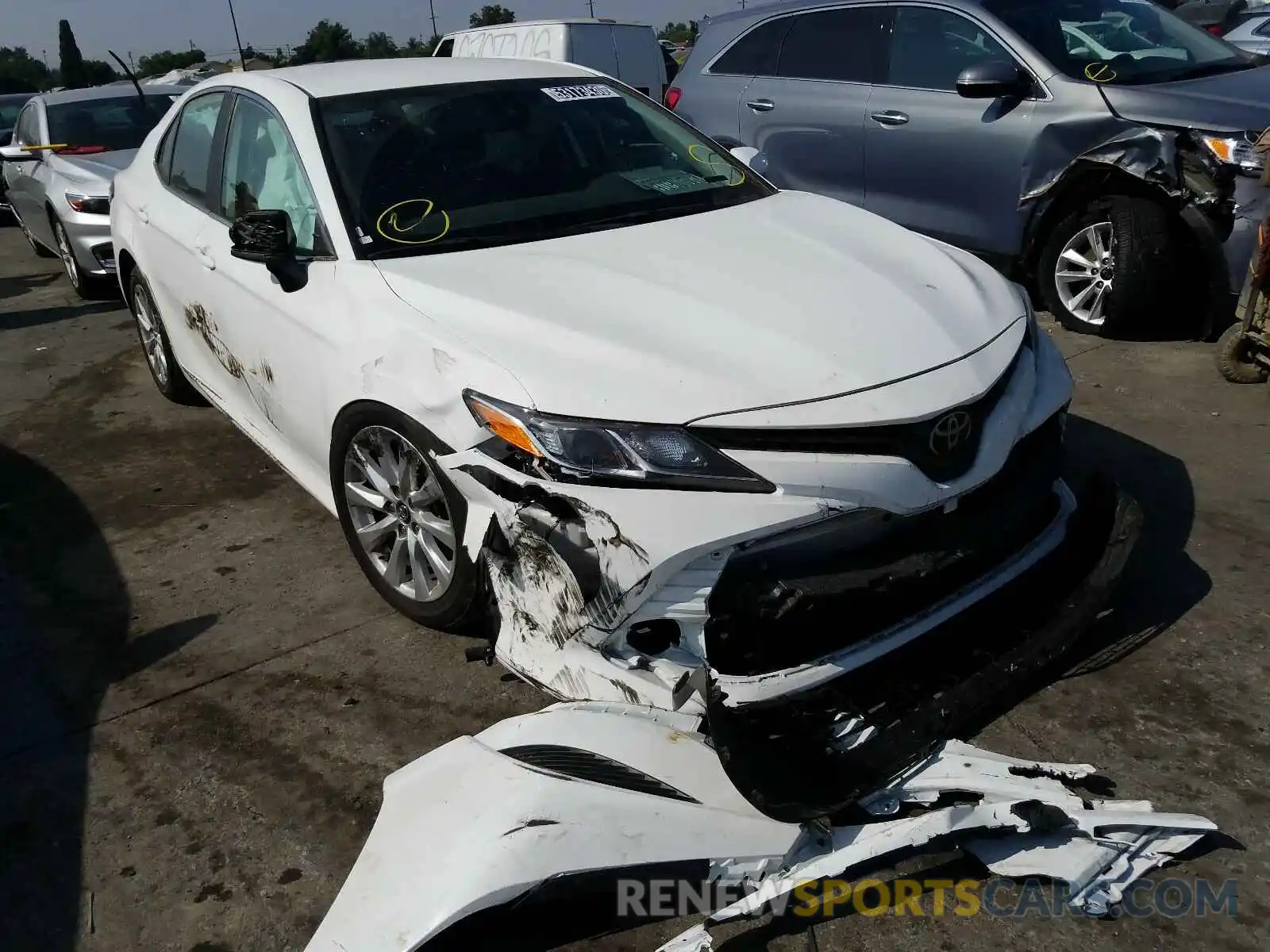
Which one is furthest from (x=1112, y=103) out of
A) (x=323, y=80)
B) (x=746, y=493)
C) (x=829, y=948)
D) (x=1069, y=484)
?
(x=829, y=948)

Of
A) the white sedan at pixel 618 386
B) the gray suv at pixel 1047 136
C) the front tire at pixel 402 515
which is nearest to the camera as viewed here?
the white sedan at pixel 618 386

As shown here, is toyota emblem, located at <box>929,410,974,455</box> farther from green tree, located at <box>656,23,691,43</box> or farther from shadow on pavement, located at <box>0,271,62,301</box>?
green tree, located at <box>656,23,691,43</box>

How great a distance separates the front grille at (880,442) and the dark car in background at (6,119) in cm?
1396

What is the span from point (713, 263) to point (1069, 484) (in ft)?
3.84

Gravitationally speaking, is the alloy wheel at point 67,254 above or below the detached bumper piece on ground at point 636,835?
above

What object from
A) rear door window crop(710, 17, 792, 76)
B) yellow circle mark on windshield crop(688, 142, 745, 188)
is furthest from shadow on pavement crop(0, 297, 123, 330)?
yellow circle mark on windshield crop(688, 142, 745, 188)

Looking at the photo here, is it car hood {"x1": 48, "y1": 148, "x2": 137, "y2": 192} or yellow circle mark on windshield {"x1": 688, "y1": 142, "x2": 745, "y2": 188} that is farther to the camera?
car hood {"x1": 48, "y1": 148, "x2": 137, "y2": 192}

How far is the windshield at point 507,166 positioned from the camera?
10.7 ft

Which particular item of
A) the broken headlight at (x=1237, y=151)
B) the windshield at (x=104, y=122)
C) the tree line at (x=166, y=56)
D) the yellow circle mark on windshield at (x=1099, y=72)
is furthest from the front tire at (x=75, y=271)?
the tree line at (x=166, y=56)

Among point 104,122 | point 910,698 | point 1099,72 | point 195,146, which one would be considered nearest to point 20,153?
point 104,122

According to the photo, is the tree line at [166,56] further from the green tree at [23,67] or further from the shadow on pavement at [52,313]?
the shadow on pavement at [52,313]

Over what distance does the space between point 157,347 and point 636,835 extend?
414cm

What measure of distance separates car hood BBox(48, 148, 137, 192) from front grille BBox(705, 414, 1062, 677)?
7.28m

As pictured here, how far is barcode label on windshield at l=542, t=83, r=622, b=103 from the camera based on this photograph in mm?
3904
